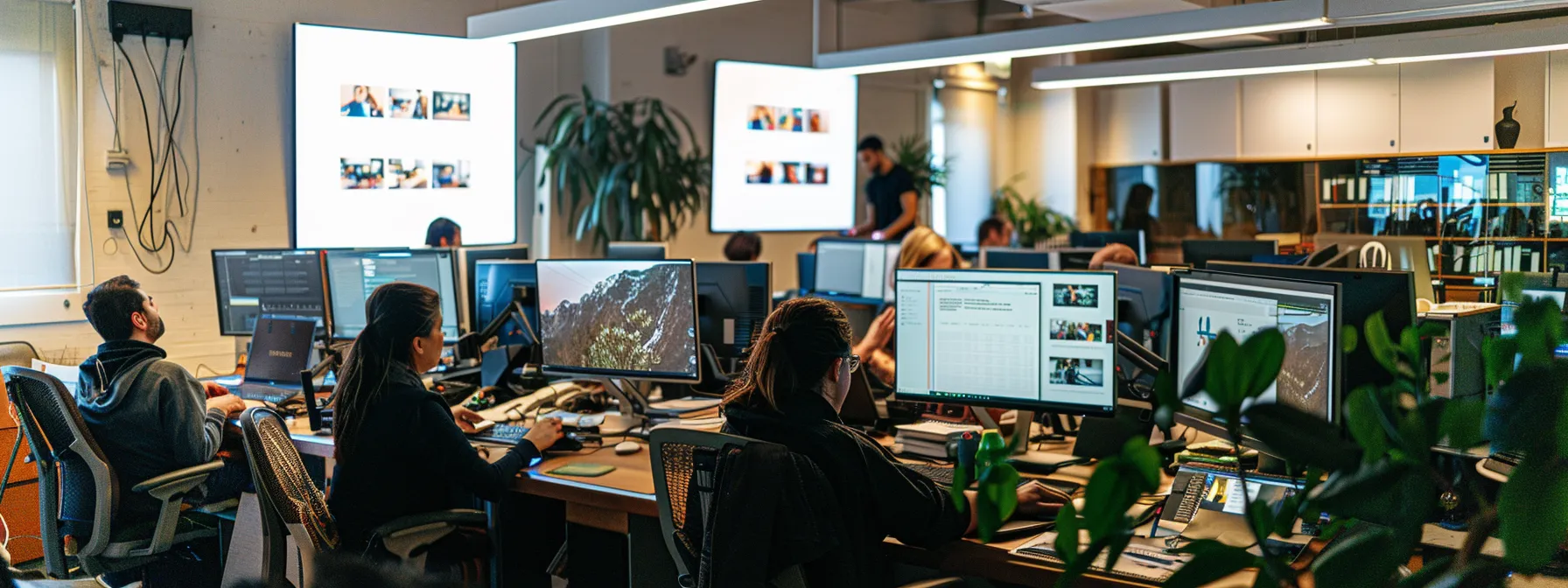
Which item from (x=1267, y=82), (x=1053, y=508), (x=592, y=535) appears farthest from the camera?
(x=1267, y=82)

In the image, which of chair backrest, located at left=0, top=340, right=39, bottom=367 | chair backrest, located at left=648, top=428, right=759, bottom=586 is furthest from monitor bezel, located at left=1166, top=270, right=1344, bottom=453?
chair backrest, located at left=0, top=340, right=39, bottom=367

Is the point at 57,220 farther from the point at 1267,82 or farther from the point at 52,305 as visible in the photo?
the point at 1267,82

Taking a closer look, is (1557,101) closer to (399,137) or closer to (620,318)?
(620,318)

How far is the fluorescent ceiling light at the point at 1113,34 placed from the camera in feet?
14.2

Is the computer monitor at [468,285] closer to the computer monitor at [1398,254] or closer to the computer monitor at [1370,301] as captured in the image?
the computer monitor at [1370,301]

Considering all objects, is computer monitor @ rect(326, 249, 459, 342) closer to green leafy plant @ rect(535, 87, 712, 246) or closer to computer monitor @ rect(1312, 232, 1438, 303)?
green leafy plant @ rect(535, 87, 712, 246)

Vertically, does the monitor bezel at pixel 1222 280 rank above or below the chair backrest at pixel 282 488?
above

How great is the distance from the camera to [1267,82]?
319 inches

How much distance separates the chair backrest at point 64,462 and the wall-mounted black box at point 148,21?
265 centimetres

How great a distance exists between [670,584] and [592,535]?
448mm

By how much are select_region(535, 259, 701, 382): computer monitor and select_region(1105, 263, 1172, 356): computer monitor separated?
1.10 meters

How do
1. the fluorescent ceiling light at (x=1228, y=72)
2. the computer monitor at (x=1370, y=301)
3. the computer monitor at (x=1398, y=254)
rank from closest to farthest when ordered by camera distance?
the computer monitor at (x=1370, y=301)
the computer monitor at (x=1398, y=254)
the fluorescent ceiling light at (x=1228, y=72)

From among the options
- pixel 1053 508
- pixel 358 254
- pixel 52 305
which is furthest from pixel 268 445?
pixel 52 305

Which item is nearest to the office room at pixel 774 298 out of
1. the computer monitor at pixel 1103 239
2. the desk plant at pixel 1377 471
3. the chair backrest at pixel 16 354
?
the desk plant at pixel 1377 471
